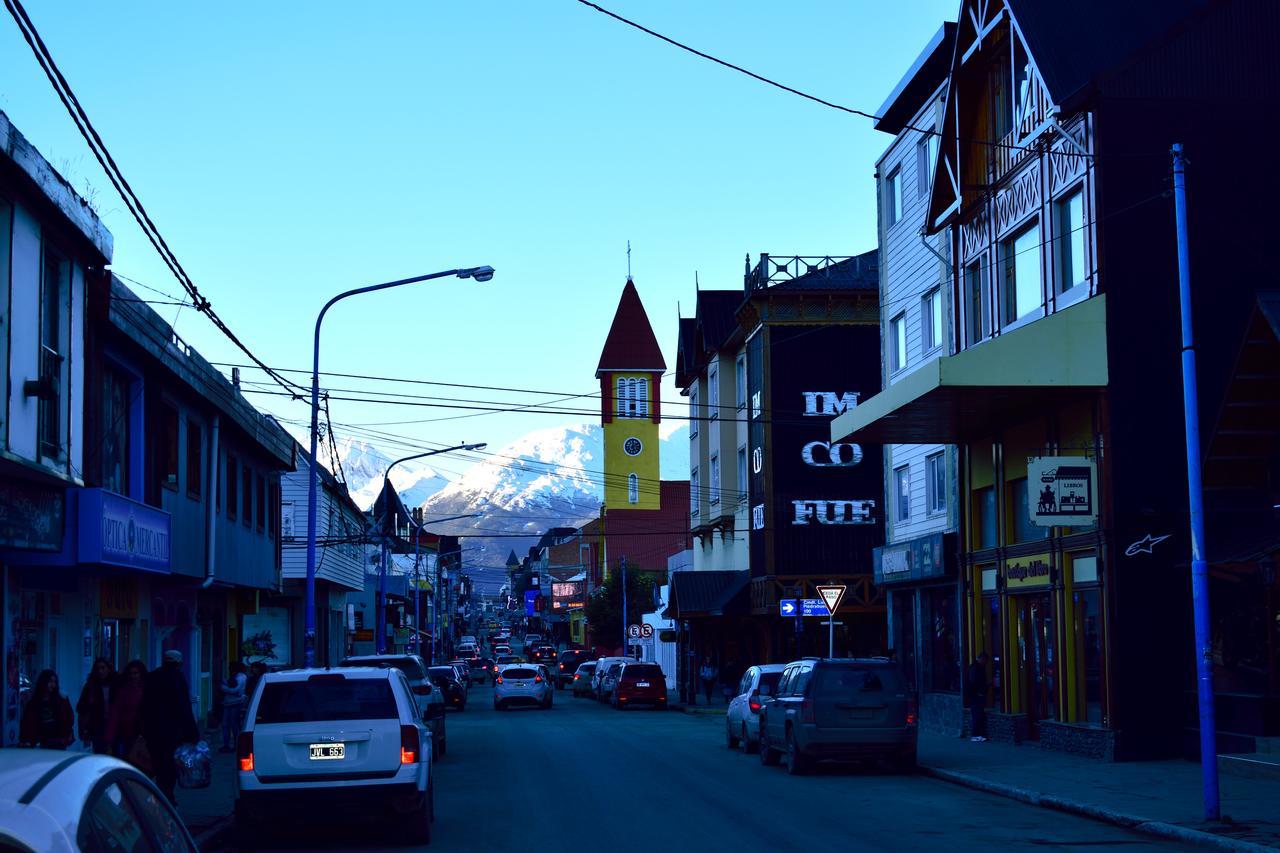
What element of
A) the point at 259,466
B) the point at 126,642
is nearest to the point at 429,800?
the point at 126,642

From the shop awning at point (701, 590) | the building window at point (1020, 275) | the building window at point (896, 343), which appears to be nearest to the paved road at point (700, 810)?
the building window at point (1020, 275)

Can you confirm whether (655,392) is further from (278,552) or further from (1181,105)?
(1181,105)

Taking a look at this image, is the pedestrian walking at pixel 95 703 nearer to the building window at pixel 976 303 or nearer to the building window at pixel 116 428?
the building window at pixel 116 428

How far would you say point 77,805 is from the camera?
14.5ft

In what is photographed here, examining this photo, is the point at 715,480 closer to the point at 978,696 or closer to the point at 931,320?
the point at 931,320

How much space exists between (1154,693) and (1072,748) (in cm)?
205

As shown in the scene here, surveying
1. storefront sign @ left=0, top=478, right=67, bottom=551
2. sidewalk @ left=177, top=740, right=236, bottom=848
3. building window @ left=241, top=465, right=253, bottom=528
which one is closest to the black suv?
building window @ left=241, top=465, right=253, bottom=528

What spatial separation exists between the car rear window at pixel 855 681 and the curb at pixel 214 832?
9109 millimetres

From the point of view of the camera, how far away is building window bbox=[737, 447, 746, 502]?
56.9 metres

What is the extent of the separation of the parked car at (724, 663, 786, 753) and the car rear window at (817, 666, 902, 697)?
3.70 meters

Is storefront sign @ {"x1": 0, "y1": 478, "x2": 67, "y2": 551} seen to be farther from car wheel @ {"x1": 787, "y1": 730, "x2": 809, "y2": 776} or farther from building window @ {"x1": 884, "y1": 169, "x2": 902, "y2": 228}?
building window @ {"x1": 884, "y1": 169, "x2": 902, "y2": 228}

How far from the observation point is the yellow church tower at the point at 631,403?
109250mm

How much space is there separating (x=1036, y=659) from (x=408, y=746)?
15135 mm

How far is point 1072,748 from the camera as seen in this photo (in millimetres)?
24078
